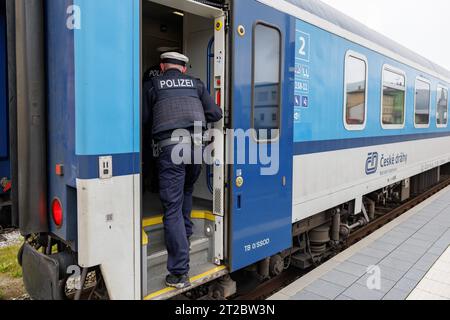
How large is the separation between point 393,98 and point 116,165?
5.57 m

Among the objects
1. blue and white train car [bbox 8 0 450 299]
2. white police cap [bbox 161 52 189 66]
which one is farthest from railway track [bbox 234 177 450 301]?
white police cap [bbox 161 52 189 66]

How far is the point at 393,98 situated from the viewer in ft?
21.7

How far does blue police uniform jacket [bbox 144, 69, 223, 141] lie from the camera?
118 inches

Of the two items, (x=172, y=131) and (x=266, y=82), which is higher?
(x=266, y=82)

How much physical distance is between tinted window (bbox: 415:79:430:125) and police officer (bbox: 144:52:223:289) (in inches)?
251

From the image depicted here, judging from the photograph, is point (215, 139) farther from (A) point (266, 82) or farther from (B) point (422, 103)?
(B) point (422, 103)

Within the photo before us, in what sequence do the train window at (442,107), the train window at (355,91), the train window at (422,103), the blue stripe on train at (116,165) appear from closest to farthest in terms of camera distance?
1. the blue stripe on train at (116,165)
2. the train window at (355,91)
3. the train window at (422,103)
4. the train window at (442,107)

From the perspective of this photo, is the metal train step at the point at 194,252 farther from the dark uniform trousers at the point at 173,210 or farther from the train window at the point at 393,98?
the train window at the point at 393,98

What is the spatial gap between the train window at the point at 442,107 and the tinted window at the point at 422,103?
3.38 ft

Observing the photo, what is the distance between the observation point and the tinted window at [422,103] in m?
7.95

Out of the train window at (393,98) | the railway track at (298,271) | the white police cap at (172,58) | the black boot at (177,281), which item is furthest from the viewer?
the train window at (393,98)

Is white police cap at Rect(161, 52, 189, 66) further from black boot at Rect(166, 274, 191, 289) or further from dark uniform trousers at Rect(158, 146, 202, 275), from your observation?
black boot at Rect(166, 274, 191, 289)

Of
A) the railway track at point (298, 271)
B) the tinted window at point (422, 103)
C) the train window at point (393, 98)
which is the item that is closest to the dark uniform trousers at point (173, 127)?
the railway track at point (298, 271)

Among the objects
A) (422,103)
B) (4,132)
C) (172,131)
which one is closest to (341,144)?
(172,131)
